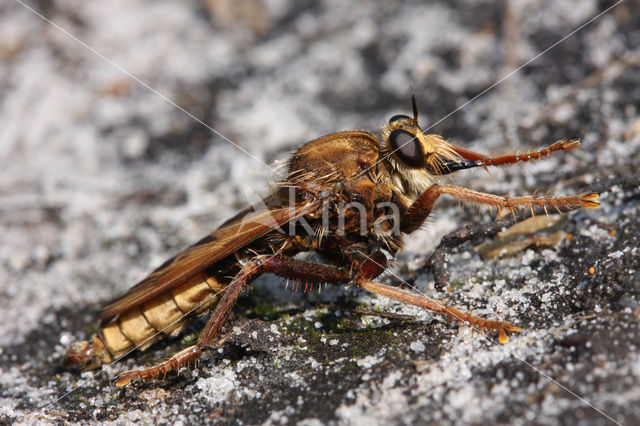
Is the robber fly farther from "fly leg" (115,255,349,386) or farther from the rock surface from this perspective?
the rock surface

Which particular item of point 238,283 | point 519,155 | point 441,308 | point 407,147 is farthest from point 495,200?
point 238,283

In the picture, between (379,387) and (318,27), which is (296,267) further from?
(318,27)

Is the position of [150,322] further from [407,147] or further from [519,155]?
[519,155]

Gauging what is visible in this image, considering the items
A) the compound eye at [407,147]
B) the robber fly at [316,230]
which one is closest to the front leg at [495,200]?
the robber fly at [316,230]

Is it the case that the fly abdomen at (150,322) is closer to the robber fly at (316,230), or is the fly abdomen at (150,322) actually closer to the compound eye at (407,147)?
the robber fly at (316,230)

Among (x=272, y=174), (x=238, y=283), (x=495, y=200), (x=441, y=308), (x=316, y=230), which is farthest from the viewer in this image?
(x=272, y=174)

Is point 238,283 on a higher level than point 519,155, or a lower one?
higher

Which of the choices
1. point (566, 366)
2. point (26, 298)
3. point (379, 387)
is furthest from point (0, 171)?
point (566, 366)
